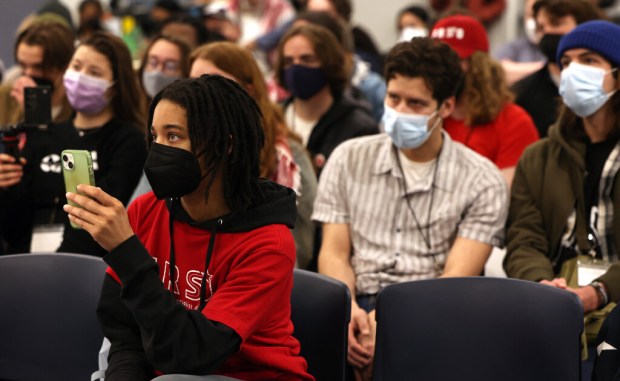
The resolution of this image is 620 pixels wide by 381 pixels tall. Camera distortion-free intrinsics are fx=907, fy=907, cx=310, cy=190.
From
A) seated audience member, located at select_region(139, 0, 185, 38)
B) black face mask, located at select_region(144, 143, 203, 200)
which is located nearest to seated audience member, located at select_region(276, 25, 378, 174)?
black face mask, located at select_region(144, 143, 203, 200)

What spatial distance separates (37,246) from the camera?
339 cm

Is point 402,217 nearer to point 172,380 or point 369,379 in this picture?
point 369,379

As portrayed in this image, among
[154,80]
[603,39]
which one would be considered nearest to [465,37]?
[603,39]

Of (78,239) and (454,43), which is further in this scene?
(454,43)

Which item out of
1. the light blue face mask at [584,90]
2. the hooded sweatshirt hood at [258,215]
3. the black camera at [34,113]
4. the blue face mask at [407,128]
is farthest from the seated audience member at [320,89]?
the hooded sweatshirt hood at [258,215]

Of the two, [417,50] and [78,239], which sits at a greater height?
[417,50]

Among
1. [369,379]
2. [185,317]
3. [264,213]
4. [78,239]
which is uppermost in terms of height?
[264,213]

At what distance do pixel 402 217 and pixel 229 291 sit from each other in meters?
1.13

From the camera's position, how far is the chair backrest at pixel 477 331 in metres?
2.46

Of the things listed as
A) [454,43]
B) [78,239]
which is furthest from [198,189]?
[454,43]

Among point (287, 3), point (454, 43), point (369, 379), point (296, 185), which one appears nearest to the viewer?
point (369, 379)

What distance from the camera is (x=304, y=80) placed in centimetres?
418

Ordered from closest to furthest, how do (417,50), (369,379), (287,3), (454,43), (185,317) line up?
(185,317), (369,379), (417,50), (454,43), (287,3)

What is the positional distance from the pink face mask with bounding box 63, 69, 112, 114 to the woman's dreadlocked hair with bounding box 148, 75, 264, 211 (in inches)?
54.4
